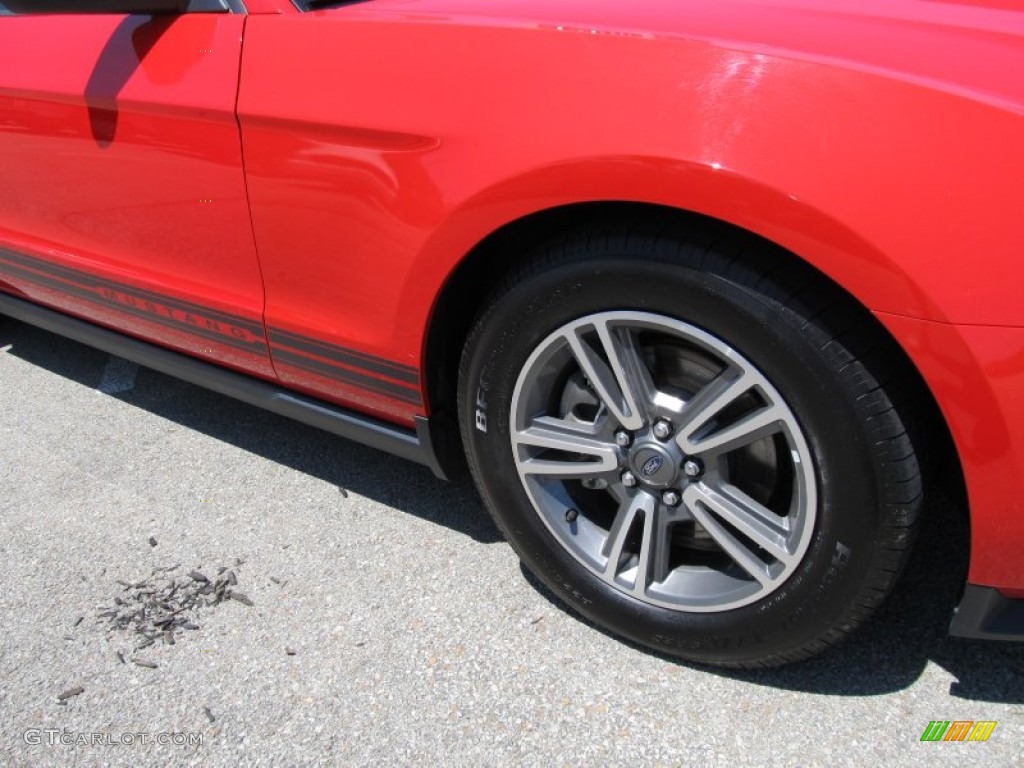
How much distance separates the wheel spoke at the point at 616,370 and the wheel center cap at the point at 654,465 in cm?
5

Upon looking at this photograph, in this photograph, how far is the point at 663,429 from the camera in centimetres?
187

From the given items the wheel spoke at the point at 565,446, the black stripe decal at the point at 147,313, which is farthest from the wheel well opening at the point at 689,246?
the black stripe decal at the point at 147,313

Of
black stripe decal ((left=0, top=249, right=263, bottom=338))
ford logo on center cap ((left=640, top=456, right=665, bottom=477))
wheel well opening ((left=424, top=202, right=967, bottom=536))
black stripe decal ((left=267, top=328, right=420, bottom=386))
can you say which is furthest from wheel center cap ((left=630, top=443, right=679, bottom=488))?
black stripe decal ((left=0, top=249, right=263, bottom=338))

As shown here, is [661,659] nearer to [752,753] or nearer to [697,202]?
[752,753]

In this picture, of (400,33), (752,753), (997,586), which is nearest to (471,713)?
(752,753)

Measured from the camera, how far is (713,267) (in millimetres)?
1626

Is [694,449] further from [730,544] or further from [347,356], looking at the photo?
[347,356]

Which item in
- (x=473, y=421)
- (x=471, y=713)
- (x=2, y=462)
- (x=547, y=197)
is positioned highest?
(x=547, y=197)

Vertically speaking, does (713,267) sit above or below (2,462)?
above

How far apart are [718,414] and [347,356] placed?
2.92 ft

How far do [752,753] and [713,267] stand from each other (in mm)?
961

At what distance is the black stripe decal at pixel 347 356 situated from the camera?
2.13 m

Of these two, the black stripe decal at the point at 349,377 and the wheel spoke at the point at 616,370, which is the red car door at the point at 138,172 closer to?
the black stripe decal at the point at 349,377

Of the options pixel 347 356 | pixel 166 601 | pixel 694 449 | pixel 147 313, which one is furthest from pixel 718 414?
pixel 147 313
